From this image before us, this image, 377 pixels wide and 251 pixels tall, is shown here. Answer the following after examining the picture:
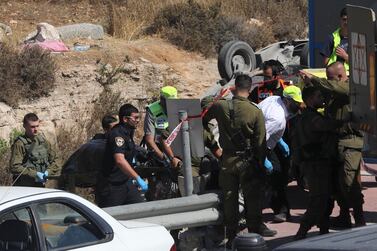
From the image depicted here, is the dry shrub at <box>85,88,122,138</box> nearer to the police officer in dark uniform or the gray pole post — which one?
the police officer in dark uniform

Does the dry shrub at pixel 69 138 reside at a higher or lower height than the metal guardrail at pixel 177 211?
higher

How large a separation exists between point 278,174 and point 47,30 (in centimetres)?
1018

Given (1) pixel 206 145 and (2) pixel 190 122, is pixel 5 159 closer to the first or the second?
(1) pixel 206 145

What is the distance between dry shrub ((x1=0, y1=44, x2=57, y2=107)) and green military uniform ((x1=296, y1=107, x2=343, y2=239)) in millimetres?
8228

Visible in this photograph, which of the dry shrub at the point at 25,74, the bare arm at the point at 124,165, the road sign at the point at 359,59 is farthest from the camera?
the dry shrub at the point at 25,74

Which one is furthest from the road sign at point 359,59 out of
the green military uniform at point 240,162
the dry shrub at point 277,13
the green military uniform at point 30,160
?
the dry shrub at point 277,13

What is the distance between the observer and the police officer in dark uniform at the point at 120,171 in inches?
367

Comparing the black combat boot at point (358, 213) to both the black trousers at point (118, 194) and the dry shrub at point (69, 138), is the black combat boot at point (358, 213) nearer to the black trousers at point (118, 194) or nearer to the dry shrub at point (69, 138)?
the black trousers at point (118, 194)

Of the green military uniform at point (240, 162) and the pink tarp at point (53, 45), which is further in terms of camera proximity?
the pink tarp at point (53, 45)

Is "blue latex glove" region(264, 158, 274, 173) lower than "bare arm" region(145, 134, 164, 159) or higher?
lower

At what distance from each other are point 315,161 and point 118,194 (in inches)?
83.7

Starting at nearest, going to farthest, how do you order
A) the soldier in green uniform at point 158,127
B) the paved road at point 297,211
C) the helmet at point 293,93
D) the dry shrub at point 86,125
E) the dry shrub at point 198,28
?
the paved road at point 297,211
the helmet at point 293,93
the soldier in green uniform at point 158,127
the dry shrub at point 86,125
the dry shrub at point 198,28

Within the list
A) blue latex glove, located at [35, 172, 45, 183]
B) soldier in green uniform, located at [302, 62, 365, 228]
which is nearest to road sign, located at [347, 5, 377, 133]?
soldier in green uniform, located at [302, 62, 365, 228]

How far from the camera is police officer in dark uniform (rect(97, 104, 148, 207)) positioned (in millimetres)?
9328
